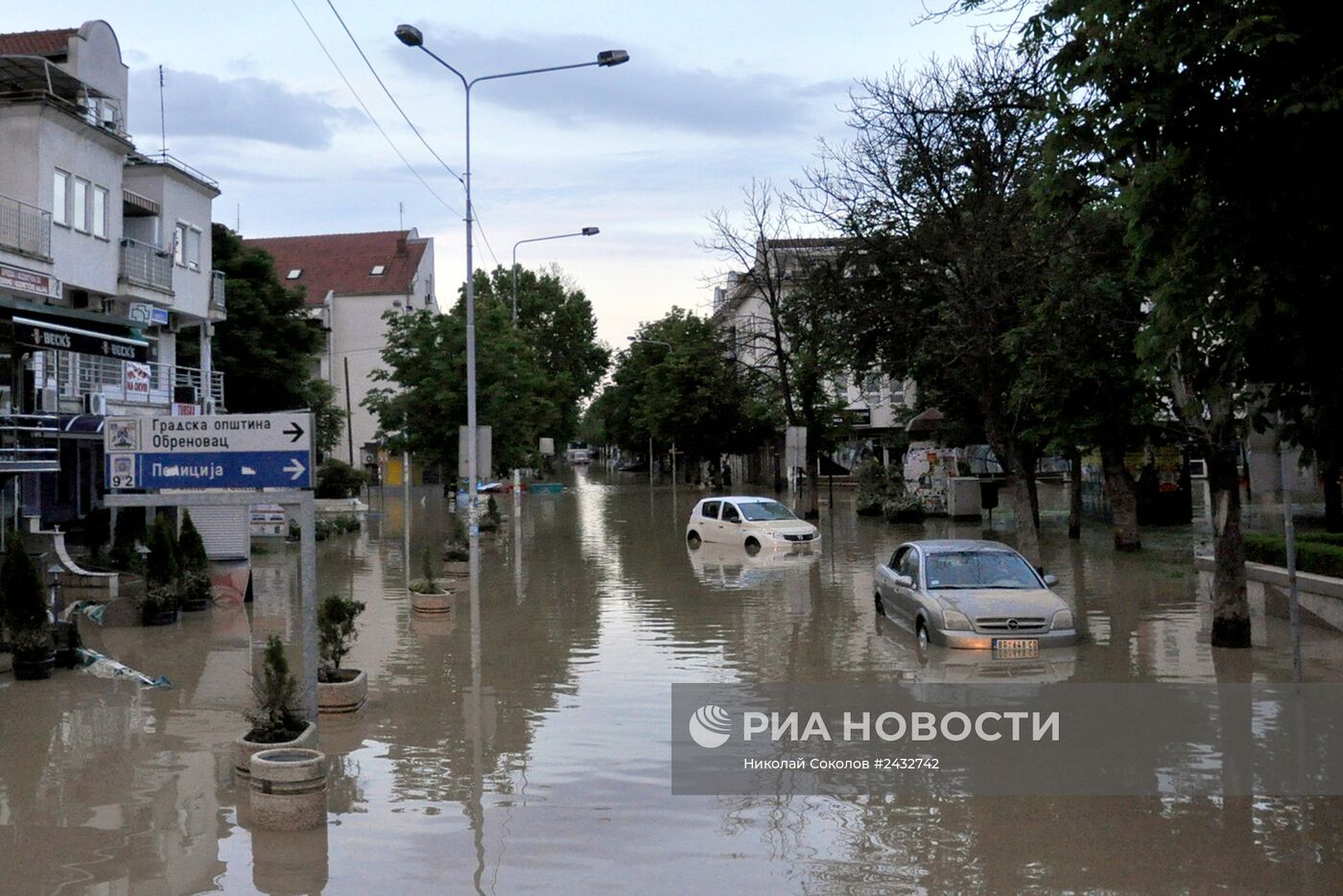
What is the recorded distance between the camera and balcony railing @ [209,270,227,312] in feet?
101

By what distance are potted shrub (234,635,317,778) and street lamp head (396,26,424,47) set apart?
17859mm

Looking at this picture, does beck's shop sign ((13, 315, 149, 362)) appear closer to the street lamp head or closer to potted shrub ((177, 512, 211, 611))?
potted shrub ((177, 512, 211, 611))

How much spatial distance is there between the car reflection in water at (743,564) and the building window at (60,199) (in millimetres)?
13560

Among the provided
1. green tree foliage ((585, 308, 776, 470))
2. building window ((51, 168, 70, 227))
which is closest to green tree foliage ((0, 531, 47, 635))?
building window ((51, 168, 70, 227))

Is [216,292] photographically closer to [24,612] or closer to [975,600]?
[24,612]

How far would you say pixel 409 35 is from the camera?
24.7m

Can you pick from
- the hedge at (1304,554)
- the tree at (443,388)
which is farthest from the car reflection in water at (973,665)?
the tree at (443,388)

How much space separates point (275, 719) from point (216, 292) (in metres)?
24.1

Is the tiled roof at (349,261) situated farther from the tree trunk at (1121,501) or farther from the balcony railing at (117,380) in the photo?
the tree trunk at (1121,501)

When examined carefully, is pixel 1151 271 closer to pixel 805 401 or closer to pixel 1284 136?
pixel 1284 136

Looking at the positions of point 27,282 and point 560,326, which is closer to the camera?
point 27,282

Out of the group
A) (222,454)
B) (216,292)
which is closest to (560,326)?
(216,292)

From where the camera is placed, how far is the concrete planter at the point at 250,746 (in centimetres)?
899

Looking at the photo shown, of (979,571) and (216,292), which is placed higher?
(216,292)
